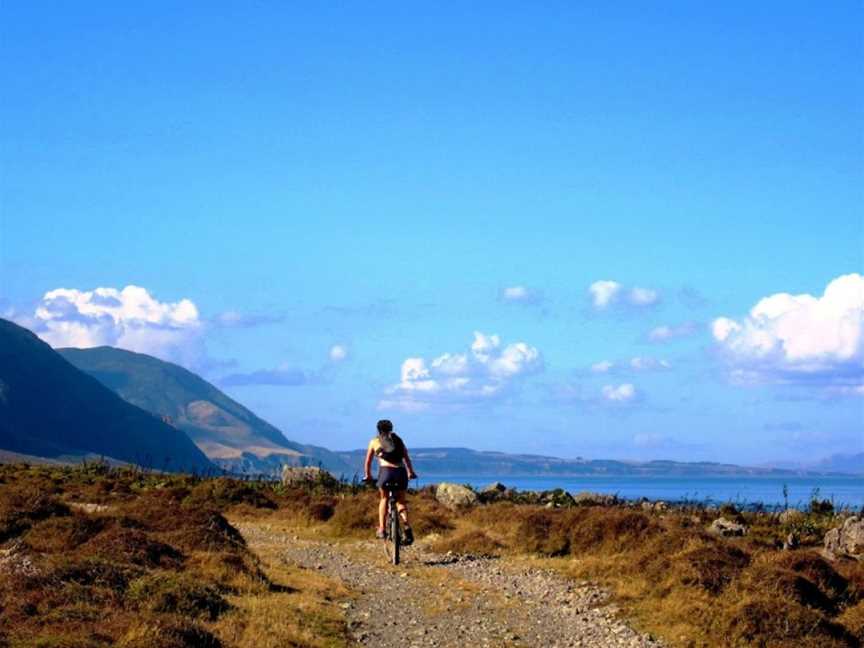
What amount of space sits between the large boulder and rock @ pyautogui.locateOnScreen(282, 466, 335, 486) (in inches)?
1103

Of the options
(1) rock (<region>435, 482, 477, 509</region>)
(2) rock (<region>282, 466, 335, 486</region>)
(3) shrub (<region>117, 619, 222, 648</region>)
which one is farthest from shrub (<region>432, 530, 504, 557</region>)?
(2) rock (<region>282, 466, 335, 486</region>)

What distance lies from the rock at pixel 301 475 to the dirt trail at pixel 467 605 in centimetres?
2517

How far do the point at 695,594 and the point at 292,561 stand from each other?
1029 centimetres

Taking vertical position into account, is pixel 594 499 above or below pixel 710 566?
above

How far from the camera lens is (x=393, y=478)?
23.1 metres

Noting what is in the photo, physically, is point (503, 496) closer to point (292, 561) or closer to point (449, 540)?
point (449, 540)

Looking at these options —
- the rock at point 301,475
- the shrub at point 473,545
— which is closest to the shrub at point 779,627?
the shrub at point 473,545

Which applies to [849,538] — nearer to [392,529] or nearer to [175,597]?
[392,529]

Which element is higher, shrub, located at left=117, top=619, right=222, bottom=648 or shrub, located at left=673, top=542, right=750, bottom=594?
shrub, located at left=673, top=542, right=750, bottom=594

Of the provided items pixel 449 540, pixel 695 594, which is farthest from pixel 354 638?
pixel 449 540

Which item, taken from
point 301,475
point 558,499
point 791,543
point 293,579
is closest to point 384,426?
point 293,579

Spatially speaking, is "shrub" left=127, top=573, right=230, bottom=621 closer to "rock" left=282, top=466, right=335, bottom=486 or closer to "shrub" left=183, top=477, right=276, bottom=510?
"shrub" left=183, top=477, right=276, bottom=510

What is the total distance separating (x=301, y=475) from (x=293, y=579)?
103 ft

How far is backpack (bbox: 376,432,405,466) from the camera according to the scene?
75.2 ft
